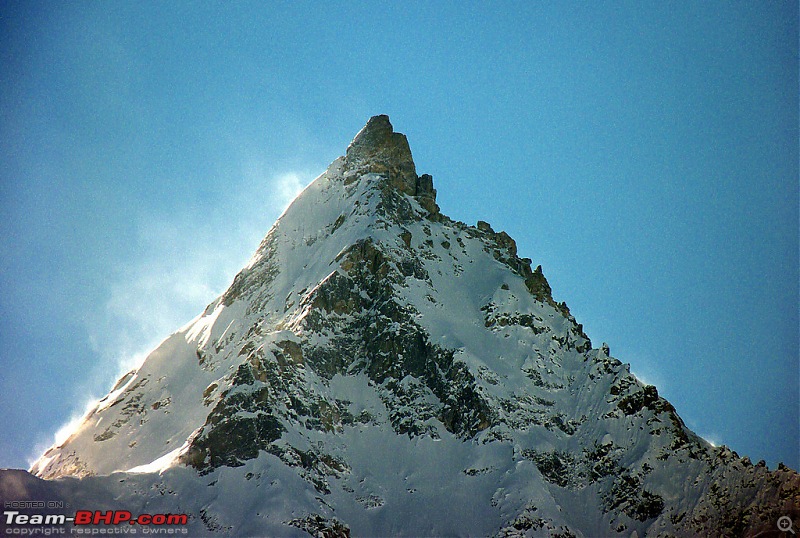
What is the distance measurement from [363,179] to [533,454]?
8169cm

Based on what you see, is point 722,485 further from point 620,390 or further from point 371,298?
point 371,298

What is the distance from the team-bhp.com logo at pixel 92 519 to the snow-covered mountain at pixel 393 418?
260 centimetres

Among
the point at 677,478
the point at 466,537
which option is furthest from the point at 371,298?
the point at 677,478

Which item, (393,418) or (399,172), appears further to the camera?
(399,172)

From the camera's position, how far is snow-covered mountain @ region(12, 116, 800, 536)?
117438 mm

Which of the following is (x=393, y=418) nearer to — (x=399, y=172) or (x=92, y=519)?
(x=92, y=519)

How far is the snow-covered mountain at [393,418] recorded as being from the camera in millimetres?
117438

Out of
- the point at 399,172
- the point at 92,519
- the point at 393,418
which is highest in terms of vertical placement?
the point at 399,172

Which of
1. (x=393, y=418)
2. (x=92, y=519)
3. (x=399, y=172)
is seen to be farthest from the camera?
(x=399, y=172)

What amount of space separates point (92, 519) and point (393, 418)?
52861 mm

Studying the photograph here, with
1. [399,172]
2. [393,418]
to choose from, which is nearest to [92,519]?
[393,418]

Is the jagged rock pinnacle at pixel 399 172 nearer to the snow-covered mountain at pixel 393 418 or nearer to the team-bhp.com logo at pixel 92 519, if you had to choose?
the snow-covered mountain at pixel 393 418

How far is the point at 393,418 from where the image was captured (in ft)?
461

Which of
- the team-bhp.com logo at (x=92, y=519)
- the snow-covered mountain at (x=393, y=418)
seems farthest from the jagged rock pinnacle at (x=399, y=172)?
the team-bhp.com logo at (x=92, y=519)
